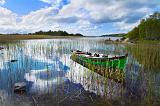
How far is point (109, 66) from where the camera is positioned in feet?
55.4

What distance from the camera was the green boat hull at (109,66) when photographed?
14673 millimetres

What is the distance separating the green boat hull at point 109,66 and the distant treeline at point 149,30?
47939mm

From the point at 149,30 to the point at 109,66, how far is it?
5214 centimetres

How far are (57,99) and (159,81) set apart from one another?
6.82 metres

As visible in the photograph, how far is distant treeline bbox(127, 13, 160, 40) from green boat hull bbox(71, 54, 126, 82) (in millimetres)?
47939

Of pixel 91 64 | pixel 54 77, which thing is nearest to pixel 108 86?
pixel 54 77

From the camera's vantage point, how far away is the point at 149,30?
65.8 meters

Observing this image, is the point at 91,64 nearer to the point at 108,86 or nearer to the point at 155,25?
the point at 108,86

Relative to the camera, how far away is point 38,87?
44.0 ft

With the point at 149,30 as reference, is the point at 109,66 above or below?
below

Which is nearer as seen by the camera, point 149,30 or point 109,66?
point 109,66

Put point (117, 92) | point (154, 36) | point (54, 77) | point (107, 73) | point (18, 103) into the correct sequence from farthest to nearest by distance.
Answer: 1. point (154, 36)
2. point (54, 77)
3. point (107, 73)
4. point (117, 92)
5. point (18, 103)

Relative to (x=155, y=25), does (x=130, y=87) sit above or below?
below

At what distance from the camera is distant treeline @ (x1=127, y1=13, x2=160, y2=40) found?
65062mm
